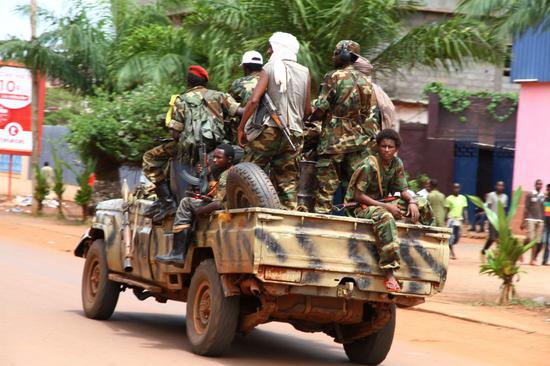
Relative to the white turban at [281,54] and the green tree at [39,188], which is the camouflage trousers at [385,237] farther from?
the green tree at [39,188]

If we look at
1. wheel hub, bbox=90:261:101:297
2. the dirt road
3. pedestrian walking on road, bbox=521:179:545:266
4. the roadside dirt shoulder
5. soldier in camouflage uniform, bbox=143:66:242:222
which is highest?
soldier in camouflage uniform, bbox=143:66:242:222

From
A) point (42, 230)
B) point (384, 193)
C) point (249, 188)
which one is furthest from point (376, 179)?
point (42, 230)

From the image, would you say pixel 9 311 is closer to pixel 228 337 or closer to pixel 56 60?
pixel 228 337

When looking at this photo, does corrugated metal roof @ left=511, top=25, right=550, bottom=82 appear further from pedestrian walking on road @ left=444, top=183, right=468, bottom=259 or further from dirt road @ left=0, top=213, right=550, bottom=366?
dirt road @ left=0, top=213, right=550, bottom=366

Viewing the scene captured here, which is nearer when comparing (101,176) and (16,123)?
(101,176)

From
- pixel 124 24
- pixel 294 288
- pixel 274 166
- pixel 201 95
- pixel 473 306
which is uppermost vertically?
pixel 124 24

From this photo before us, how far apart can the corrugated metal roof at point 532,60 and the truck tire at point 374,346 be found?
18859mm

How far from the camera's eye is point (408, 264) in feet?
26.2

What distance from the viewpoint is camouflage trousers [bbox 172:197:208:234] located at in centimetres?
867

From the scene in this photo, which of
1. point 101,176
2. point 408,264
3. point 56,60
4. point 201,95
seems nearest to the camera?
point 408,264

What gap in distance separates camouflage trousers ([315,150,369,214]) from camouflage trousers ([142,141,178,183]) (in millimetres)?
1628

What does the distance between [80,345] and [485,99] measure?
20.9 metres

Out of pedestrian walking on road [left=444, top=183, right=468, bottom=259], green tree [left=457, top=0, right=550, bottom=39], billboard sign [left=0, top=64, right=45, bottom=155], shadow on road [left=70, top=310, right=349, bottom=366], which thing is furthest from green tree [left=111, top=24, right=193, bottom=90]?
shadow on road [left=70, top=310, right=349, bottom=366]

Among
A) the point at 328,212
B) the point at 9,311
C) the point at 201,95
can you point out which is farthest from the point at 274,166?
the point at 9,311
